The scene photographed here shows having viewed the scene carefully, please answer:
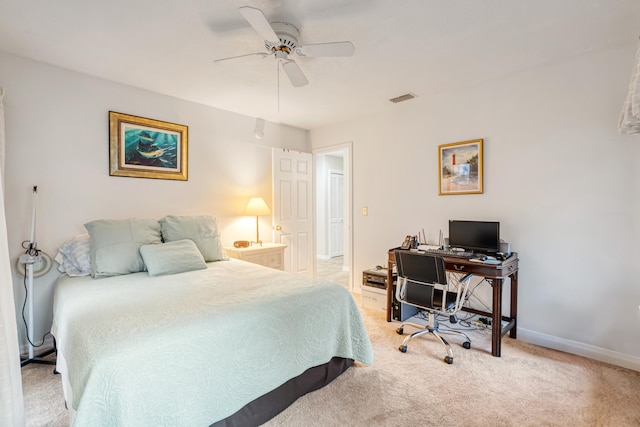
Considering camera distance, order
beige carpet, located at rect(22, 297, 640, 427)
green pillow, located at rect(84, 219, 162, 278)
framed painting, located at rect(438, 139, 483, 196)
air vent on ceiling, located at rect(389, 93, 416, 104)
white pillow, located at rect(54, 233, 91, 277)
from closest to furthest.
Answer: beige carpet, located at rect(22, 297, 640, 427) < green pillow, located at rect(84, 219, 162, 278) < white pillow, located at rect(54, 233, 91, 277) < framed painting, located at rect(438, 139, 483, 196) < air vent on ceiling, located at rect(389, 93, 416, 104)

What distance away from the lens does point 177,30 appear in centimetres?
210

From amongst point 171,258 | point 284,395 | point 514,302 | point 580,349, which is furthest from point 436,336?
point 171,258

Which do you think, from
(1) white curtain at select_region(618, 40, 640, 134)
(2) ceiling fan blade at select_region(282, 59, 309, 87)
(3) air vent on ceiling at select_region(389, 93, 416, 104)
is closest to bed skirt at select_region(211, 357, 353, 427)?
(2) ceiling fan blade at select_region(282, 59, 309, 87)

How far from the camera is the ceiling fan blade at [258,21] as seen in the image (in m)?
1.55

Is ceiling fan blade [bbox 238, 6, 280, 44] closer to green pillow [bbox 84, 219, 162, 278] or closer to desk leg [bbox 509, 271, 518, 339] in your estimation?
green pillow [bbox 84, 219, 162, 278]

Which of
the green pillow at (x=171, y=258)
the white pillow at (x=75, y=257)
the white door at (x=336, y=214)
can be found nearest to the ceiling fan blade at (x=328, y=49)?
the green pillow at (x=171, y=258)

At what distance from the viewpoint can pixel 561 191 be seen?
2594 mm

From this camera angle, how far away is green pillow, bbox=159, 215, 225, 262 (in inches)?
115

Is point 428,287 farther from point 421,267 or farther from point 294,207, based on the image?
point 294,207

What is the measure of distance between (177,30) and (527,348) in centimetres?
375

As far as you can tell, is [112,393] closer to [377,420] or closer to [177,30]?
[377,420]

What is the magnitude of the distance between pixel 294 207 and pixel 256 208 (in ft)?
2.68

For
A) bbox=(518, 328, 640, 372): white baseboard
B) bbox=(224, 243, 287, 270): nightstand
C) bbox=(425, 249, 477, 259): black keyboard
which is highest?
bbox=(425, 249, 477, 259): black keyboard

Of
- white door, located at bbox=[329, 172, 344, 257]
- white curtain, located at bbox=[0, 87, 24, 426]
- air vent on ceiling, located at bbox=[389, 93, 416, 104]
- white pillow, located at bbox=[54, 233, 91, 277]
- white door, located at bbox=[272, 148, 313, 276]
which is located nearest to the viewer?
white curtain, located at bbox=[0, 87, 24, 426]
